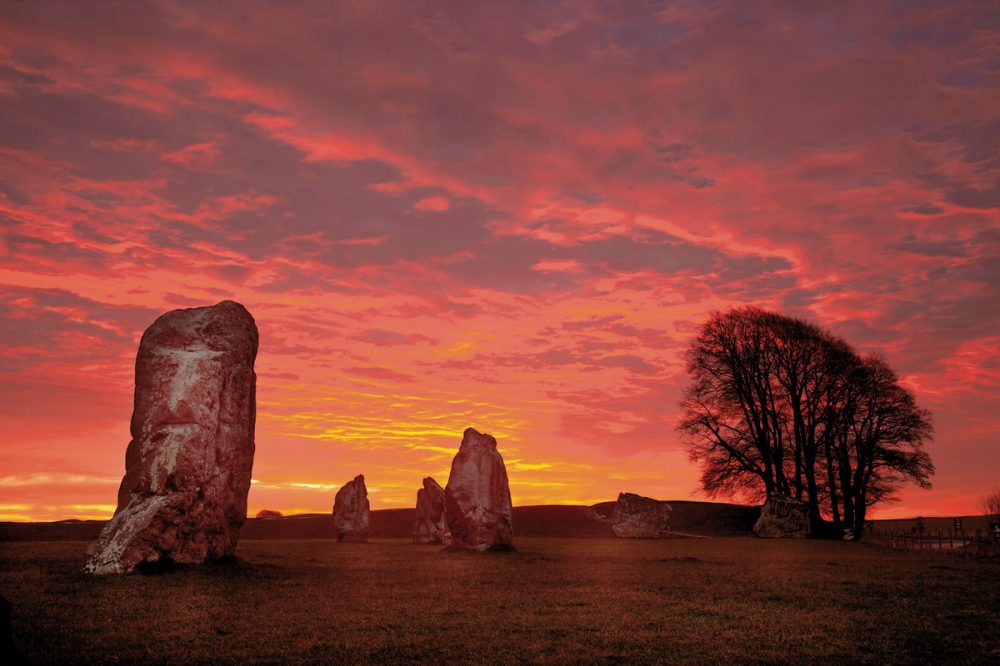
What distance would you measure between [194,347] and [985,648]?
18.3 meters

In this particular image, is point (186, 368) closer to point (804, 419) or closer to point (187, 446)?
point (187, 446)

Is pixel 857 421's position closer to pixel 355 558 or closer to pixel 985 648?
pixel 355 558

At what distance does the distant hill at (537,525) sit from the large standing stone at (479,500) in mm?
17402

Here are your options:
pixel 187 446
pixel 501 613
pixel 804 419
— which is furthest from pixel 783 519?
pixel 187 446

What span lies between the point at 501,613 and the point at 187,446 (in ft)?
31.8

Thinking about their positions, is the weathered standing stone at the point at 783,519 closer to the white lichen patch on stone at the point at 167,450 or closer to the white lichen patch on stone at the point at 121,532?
the white lichen patch on stone at the point at 167,450

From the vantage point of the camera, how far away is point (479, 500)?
29234 mm

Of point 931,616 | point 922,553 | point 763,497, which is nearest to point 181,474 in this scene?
point 931,616

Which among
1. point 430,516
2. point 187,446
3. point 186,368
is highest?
point 186,368

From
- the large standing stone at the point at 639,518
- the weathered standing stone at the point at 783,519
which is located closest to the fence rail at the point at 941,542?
the weathered standing stone at the point at 783,519

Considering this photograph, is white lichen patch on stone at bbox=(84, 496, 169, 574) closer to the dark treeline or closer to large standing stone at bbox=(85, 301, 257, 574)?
large standing stone at bbox=(85, 301, 257, 574)

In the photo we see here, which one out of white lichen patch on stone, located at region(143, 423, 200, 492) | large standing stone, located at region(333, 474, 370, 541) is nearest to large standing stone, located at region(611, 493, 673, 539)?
large standing stone, located at region(333, 474, 370, 541)

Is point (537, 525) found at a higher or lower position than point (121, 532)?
lower

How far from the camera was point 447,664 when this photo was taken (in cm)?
928
